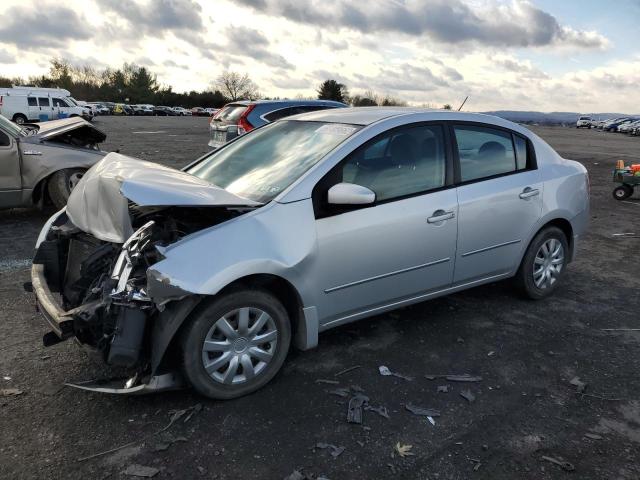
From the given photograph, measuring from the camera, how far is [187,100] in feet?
300

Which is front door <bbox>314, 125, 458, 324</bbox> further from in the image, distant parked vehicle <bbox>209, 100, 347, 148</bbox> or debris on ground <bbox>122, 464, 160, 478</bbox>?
distant parked vehicle <bbox>209, 100, 347, 148</bbox>

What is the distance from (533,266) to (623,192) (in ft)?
24.0

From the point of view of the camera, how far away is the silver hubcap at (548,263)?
476cm

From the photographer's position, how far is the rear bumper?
2891mm

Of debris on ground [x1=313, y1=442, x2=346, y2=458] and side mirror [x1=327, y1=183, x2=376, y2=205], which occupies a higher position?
side mirror [x1=327, y1=183, x2=376, y2=205]

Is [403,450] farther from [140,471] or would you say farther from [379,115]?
[379,115]

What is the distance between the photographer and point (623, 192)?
34.9 feet

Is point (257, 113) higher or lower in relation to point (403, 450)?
higher

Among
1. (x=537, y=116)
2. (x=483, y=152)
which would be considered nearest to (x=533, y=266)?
(x=483, y=152)

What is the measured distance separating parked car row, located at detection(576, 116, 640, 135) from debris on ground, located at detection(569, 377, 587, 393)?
5508 centimetres

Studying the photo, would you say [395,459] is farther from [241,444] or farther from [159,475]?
[159,475]

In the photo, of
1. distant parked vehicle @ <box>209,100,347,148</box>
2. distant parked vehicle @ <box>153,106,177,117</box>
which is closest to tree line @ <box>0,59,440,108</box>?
distant parked vehicle @ <box>153,106,177,117</box>

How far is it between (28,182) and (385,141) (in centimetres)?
566

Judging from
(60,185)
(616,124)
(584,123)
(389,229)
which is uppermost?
(584,123)
